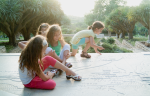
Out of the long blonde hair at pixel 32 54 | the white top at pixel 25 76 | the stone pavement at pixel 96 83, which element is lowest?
the stone pavement at pixel 96 83

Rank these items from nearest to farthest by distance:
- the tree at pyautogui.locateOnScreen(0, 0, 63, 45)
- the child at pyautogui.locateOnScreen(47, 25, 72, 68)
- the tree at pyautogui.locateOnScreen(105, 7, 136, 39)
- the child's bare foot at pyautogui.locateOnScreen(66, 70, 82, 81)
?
the child's bare foot at pyautogui.locateOnScreen(66, 70, 82, 81) → the child at pyautogui.locateOnScreen(47, 25, 72, 68) → the tree at pyautogui.locateOnScreen(0, 0, 63, 45) → the tree at pyautogui.locateOnScreen(105, 7, 136, 39)

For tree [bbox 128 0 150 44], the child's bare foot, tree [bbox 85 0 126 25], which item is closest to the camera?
the child's bare foot

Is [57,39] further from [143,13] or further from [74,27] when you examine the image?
[74,27]

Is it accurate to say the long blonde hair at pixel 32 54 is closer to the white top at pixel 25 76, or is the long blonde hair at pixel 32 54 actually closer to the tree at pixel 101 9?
the white top at pixel 25 76

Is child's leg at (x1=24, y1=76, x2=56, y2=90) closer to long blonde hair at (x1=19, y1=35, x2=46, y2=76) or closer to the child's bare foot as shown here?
long blonde hair at (x1=19, y1=35, x2=46, y2=76)

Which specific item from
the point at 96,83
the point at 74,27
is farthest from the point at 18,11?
the point at 74,27

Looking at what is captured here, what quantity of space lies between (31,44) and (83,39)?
1.95 meters

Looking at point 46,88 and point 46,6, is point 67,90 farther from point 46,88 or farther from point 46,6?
point 46,6

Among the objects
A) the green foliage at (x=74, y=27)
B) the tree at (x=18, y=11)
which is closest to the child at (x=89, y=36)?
the tree at (x=18, y=11)

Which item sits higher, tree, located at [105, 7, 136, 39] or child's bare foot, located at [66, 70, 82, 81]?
tree, located at [105, 7, 136, 39]

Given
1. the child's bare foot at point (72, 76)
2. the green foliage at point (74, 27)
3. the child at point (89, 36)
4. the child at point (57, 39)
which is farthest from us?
the green foliage at point (74, 27)

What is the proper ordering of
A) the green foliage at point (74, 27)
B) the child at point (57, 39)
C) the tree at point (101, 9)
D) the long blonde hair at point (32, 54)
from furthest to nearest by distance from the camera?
the tree at point (101, 9), the green foliage at point (74, 27), the child at point (57, 39), the long blonde hair at point (32, 54)

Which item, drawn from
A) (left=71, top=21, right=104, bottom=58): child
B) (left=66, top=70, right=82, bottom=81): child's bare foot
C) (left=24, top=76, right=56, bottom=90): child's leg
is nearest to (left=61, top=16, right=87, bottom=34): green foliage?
(left=71, top=21, right=104, bottom=58): child

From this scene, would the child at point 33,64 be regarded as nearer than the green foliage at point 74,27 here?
Yes
